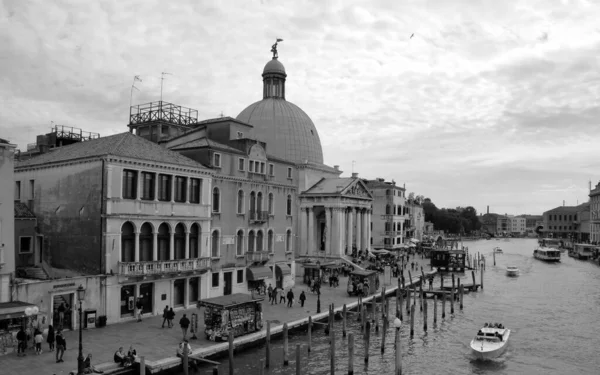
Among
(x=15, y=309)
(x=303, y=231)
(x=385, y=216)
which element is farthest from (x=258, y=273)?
(x=385, y=216)

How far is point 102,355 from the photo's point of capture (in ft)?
80.8

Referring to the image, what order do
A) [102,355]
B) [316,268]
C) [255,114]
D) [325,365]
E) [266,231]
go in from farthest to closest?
[255,114] → [316,268] → [266,231] → [325,365] → [102,355]

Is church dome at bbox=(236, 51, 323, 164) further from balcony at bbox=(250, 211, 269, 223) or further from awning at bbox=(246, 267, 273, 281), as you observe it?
awning at bbox=(246, 267, 273, 281)

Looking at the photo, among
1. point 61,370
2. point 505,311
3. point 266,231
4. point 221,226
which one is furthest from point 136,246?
point 505,311

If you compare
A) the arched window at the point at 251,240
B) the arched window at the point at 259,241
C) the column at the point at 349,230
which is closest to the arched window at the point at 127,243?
the arched window at the point at 251,240

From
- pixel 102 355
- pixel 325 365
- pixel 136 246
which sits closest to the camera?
pixel 102 355

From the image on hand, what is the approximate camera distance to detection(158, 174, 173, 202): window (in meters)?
35.1

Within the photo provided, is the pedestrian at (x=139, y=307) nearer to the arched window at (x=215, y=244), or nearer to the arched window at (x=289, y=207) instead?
the arched window at (x=215, y=244)

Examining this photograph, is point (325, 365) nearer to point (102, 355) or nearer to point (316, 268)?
point (102, 355)

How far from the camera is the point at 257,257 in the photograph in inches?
1731

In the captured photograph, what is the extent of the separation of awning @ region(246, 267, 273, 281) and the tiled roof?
52.3 ft

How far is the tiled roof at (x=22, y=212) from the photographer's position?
3441 centimetres

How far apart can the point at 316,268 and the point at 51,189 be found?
85.5 ft

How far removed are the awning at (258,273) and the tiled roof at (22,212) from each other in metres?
16.0
